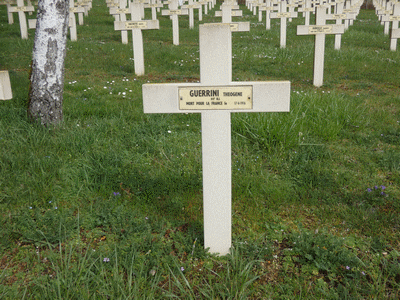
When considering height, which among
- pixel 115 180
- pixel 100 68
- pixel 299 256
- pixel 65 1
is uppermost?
pixel 65 1

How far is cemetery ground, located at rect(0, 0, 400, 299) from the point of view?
2.31m

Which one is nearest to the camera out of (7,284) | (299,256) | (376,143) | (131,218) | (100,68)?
(7,284)

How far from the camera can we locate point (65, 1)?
14.6 feet

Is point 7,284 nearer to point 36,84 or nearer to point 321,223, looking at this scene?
point 321,223

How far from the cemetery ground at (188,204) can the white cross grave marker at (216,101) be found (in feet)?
1.11

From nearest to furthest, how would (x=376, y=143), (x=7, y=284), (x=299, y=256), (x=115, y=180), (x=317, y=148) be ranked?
(x=7, y=284), (x=299, y=256), (x=115, y=180), (x=317, y=148), (x=376, y=143)

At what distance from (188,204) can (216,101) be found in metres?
1.13

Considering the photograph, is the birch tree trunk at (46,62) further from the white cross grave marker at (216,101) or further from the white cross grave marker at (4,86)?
the white cross grave marker at (216,101)

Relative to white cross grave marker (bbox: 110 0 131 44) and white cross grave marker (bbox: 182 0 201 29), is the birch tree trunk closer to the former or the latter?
white cross grave marker (bbox: 110 0 131 44)

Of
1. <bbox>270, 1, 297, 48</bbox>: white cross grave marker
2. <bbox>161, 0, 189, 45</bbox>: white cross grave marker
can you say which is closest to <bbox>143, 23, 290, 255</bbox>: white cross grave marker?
<bbox>270, 1, 297, 48</bbox>: white cross grave marker

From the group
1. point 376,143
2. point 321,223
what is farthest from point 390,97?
point 321,223

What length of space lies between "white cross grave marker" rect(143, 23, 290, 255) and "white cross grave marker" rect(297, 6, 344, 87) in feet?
17.9

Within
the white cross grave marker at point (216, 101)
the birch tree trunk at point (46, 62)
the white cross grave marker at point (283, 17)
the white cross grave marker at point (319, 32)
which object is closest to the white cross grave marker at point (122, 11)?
the white cross grave marker at point (283, 17)

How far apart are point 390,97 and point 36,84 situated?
5412 mm
